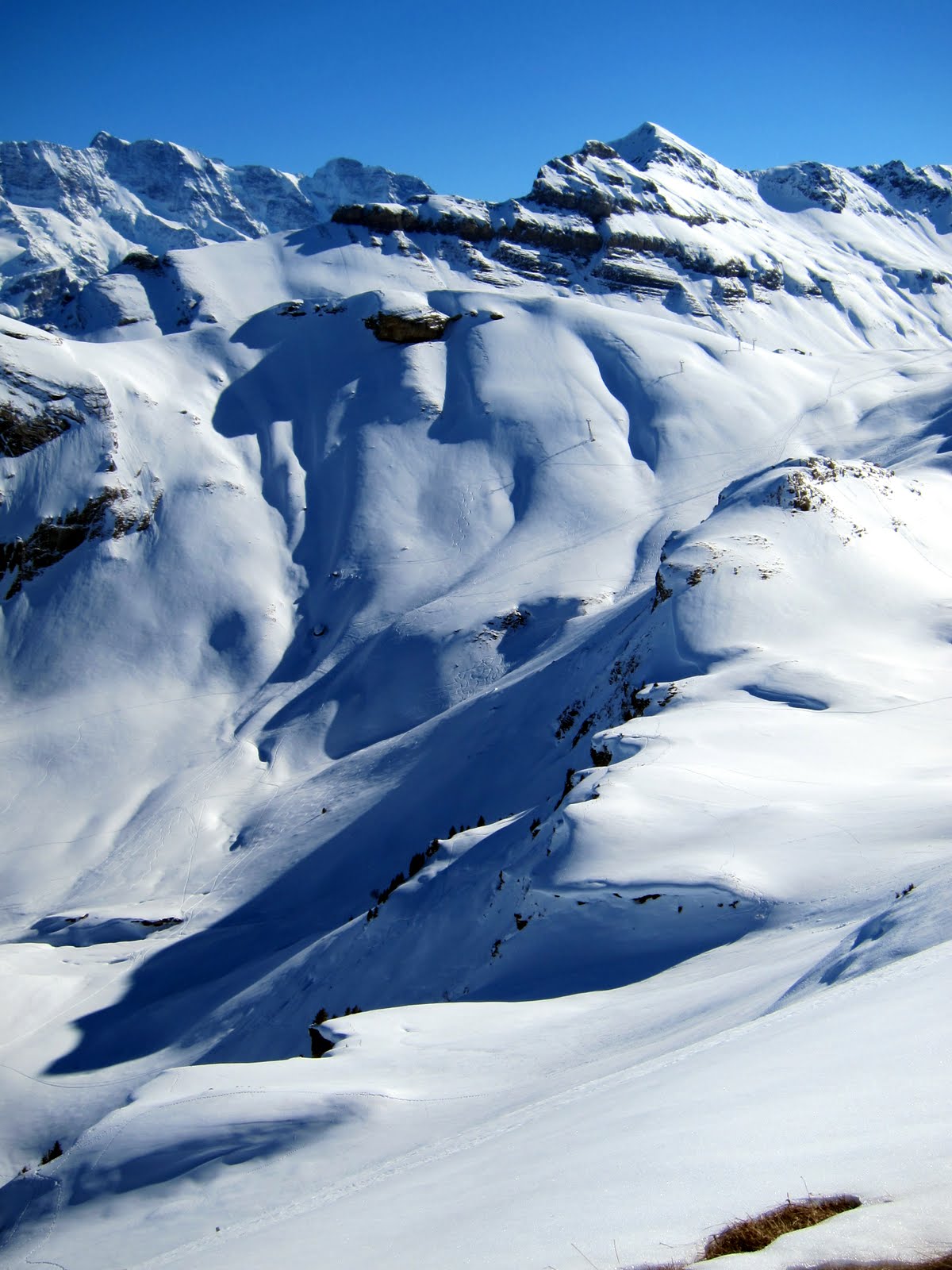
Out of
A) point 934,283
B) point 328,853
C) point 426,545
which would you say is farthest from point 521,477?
point 934,283

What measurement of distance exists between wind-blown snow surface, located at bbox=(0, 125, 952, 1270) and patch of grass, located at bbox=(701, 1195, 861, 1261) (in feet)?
0.45

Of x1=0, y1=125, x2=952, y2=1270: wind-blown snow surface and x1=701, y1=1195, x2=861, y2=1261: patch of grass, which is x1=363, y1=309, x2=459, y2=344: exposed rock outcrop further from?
x1=701, y1=1195, x2=861, y2=1261: patch of grass

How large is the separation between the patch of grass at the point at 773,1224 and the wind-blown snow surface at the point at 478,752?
0.14 m

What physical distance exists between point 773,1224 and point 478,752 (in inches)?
1155

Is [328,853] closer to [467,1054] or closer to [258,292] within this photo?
[467,1054]

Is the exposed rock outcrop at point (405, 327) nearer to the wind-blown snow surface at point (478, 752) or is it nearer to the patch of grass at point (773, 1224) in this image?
the wind-blown snow surface at point (478, 752)

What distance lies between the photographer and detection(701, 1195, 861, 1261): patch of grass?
427cm

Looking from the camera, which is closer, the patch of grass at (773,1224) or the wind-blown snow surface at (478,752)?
the patch of grass at (773,1224)

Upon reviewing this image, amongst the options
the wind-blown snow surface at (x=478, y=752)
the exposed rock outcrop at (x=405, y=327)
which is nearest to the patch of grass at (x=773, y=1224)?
the wind-blown snow surface at (x=478, y=752)

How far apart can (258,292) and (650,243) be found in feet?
131

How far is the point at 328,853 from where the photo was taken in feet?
108

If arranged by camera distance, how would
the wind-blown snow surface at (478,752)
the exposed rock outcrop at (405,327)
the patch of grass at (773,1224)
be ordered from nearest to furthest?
the patch of grass at (773,1224) < the wind-blown snow surface at (478,752) < the exposed rock outcrop at (405,327)

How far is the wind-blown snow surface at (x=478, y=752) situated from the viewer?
6.94 m

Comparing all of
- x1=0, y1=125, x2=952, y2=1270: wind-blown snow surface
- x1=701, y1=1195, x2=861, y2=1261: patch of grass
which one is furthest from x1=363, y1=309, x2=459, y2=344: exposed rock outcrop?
x1=701, y1=1195, x2=861, y2=1261: patch of grass
